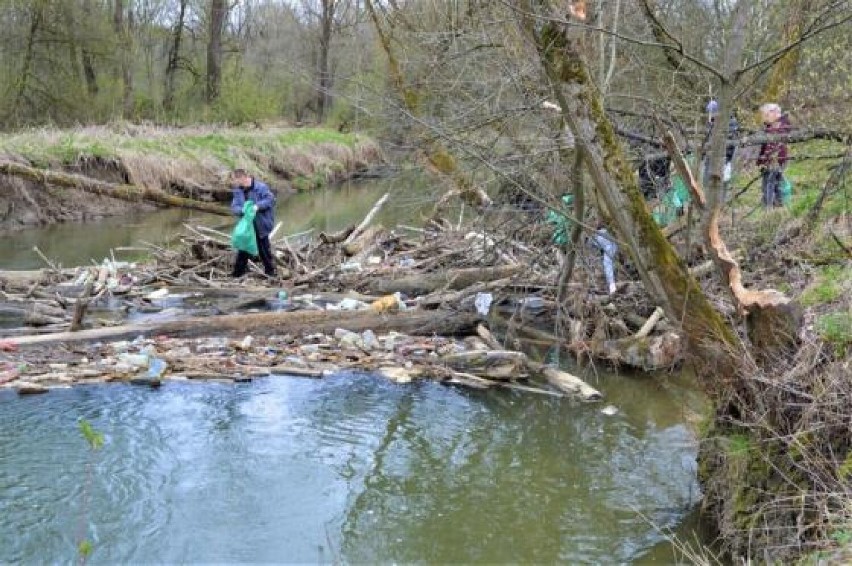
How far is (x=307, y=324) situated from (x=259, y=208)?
277 centimetres

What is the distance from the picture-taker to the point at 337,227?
18.7 m

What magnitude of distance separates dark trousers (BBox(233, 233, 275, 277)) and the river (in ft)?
12.9

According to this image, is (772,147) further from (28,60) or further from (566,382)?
(28,60)

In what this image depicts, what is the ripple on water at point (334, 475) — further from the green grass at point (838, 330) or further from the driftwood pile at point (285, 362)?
the green grass at point (838, 330)

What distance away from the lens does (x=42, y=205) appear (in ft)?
63.4

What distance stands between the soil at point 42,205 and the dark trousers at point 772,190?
15.4 meters

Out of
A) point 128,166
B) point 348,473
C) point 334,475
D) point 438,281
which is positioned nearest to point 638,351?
point 438,281

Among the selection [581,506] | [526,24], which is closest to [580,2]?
[526,24]

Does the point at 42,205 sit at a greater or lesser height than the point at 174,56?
lesser

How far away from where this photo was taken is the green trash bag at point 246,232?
1144 centimetres

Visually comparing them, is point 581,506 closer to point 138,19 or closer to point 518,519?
point 518,519

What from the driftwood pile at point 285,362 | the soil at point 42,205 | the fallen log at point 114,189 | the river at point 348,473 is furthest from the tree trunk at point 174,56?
the river at point 348,473

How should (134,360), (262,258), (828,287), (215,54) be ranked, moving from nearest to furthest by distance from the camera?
1. (828,287)
2. (134,360)
3. (262,258)
4. (215,54)

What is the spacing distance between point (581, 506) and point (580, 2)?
378cm
